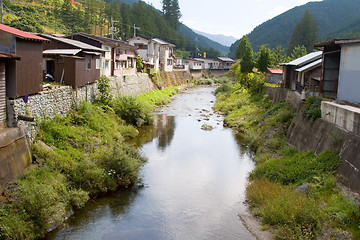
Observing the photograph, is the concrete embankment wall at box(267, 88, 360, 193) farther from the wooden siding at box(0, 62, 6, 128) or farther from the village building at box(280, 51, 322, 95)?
the wooden siding at box(0, 62, 6, 128)

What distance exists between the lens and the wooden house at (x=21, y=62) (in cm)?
1417

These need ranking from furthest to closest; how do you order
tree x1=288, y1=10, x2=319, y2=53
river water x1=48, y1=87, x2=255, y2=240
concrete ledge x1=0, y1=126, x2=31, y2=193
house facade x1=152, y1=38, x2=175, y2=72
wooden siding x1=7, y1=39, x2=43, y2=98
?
1. tree x1=288, y1=10, x2=319, y2=53
2. house facade x1=152, y1=38, x2=175, y2=72
3. wooden siding x1=7, y1=39, x2=43, y2=98
4. river water x1=48, y1=87, x2=255, y2=240
5. concrete ledge x1=0, y1=126, x2=31, y2=193

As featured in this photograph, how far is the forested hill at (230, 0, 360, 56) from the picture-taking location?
127 metres

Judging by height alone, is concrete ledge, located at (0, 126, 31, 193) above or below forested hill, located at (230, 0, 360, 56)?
below

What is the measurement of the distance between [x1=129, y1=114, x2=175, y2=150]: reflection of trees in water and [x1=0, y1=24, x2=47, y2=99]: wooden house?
9275mm

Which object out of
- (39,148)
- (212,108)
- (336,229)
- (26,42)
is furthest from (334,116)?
(212,108)

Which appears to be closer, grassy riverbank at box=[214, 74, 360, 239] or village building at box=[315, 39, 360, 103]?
grassy riverbank at box=[214, 74, 360, 239]

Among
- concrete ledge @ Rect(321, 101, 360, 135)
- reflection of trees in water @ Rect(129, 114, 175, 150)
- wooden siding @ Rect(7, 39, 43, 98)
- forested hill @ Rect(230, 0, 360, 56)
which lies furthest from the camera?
forested hill @ Rect(230, 0, 360, 56)

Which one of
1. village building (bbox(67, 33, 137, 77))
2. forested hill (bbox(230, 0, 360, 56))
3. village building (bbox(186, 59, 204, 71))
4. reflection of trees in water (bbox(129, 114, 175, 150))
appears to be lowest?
reflection of trees in water (bbox(129, 114, 175, 150))

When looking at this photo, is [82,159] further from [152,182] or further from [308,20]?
[308,20]

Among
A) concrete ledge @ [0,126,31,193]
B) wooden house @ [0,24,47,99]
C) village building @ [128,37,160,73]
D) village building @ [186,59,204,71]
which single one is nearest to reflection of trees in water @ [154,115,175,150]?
wooden house @ [0,24,47,99]

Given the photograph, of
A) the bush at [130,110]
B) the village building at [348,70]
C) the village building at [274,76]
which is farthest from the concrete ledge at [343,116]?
the village building at [274,76]

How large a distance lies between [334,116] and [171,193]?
8267mm

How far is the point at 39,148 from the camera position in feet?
48.8
